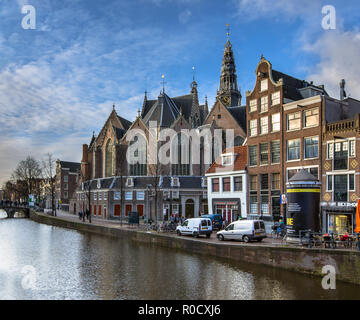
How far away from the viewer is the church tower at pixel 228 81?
9012 centimetres

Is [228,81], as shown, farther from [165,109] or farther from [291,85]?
[291,85]

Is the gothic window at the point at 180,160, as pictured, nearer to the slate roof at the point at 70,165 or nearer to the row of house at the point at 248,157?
the row of house at the point at 248,157

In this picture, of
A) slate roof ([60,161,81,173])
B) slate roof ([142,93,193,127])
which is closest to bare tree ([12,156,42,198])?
slate roof ([60,161,81,173])

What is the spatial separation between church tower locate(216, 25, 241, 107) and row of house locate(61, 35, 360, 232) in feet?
61.9

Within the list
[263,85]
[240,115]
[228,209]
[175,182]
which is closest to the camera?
[263,85]

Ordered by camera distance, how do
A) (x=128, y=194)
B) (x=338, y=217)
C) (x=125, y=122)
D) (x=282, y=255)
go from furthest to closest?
(x=125, y=122) → (x=128, y=194) → (x=338, y=217) → (x=282, y=255)

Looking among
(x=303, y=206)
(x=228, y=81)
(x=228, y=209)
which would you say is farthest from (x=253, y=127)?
(x=228, y=81)

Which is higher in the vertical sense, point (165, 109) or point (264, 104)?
point (165, 109)

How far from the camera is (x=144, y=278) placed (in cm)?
2047

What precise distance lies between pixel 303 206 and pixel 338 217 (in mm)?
7500

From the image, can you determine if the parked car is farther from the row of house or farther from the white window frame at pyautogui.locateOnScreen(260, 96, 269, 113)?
the white window frame at pyautogui.locateOnScreen(260, 96, 269, 113)
